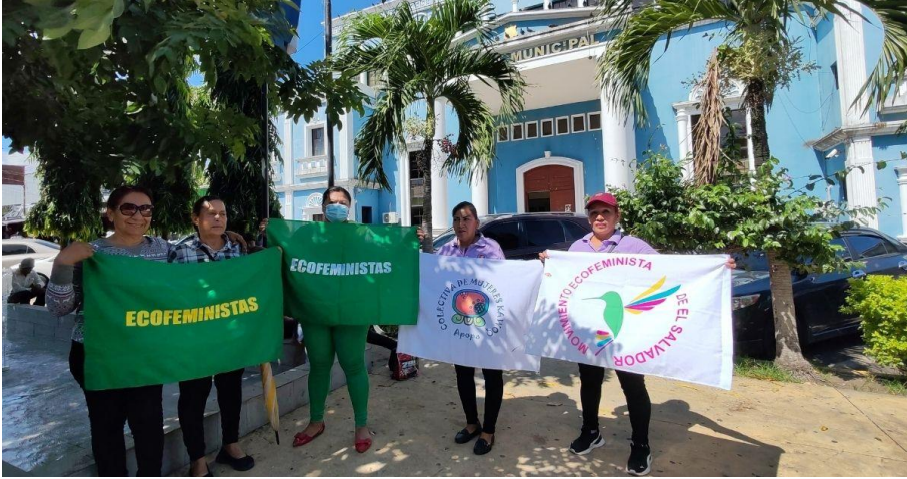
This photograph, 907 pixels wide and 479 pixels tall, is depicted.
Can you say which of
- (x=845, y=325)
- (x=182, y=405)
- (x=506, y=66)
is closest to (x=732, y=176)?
(x=845, y=325)

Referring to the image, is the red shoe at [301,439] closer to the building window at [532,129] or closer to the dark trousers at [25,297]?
the dark trousers at [25,297]

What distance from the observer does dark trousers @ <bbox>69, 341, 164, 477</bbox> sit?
8.14 feet

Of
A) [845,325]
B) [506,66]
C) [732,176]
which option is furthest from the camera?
[506,66]

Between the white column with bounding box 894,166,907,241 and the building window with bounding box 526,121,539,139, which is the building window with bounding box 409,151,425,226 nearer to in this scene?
the building window with bounding box 526,121,539,139

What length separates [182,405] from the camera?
113 inches

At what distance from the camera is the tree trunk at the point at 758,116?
16.1 ft

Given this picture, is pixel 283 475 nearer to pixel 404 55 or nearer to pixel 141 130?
pixel 141 130

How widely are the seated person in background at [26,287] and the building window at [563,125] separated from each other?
14174 millimetres

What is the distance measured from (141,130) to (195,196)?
7.41 m

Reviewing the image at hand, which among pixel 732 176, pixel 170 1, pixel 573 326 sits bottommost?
pixel 573 326

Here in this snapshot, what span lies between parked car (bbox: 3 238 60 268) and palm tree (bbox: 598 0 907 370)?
18534mm

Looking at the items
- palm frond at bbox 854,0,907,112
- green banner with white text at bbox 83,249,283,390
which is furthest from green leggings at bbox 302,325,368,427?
palm frond at bbox 854,0,907,112

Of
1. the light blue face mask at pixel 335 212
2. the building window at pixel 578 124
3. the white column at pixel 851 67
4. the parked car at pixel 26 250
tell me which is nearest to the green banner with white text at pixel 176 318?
the light blue face mask at pixel 335 212

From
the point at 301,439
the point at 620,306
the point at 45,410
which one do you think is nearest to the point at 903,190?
the point at 620,306
